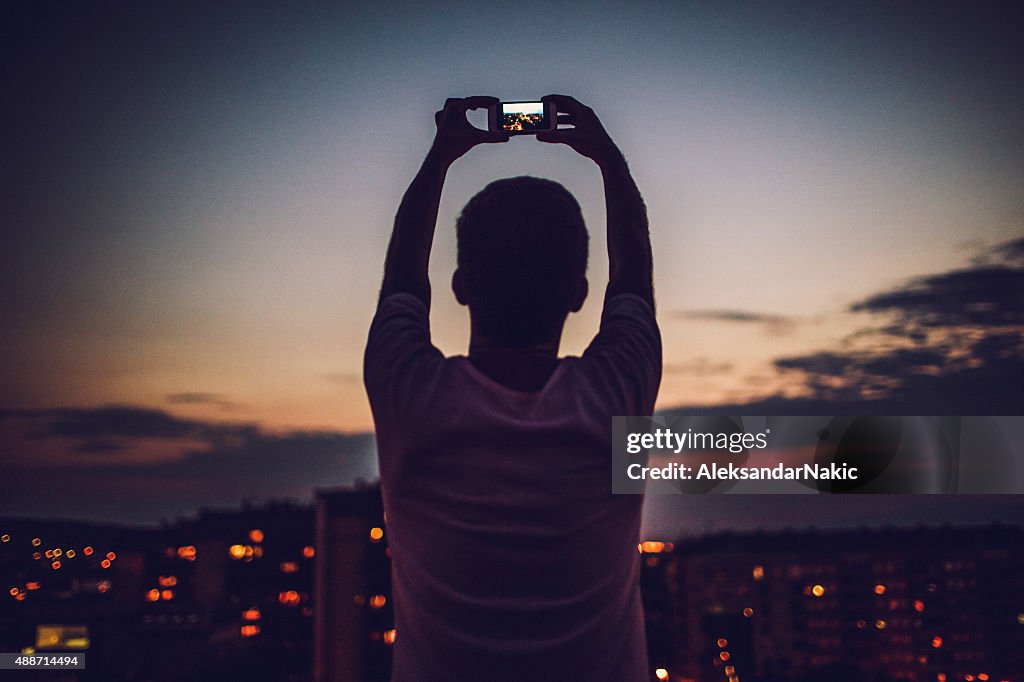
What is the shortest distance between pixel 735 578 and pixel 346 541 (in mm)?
28390

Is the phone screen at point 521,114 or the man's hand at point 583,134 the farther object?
the phone screen at point 521,114

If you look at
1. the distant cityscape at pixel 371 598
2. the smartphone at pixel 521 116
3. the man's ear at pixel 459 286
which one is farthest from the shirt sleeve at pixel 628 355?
the distant cityscape at pixel 371 598

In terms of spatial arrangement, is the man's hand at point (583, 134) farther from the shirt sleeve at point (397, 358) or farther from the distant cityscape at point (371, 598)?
the distant cityscape at point (371, 598)

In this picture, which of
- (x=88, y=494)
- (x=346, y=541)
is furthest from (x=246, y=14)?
(x=346, y=541)

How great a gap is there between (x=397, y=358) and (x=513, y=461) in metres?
0.15

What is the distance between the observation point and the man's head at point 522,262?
0.68m

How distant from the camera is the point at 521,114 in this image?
4.43 ft

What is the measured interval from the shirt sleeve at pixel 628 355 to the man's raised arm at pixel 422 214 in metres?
0.20

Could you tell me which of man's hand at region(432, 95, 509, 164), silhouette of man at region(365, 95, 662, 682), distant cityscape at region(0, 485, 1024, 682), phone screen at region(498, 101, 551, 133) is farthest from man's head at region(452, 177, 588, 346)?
distant cityscape at region(0, 485, 1024, 682)

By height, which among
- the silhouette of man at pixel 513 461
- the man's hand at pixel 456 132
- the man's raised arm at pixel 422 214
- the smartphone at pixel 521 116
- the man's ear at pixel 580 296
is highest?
the smartphone at pixel 521 116

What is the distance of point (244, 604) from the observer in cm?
2945

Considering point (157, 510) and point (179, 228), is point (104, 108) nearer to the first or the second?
point (179, 228)

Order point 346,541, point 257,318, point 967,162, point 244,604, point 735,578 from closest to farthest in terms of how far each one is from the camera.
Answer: point 967,162, point 257,318, point 346,541, point 244,604, point 735,578

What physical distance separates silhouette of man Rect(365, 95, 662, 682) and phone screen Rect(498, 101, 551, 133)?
609 millimetres
